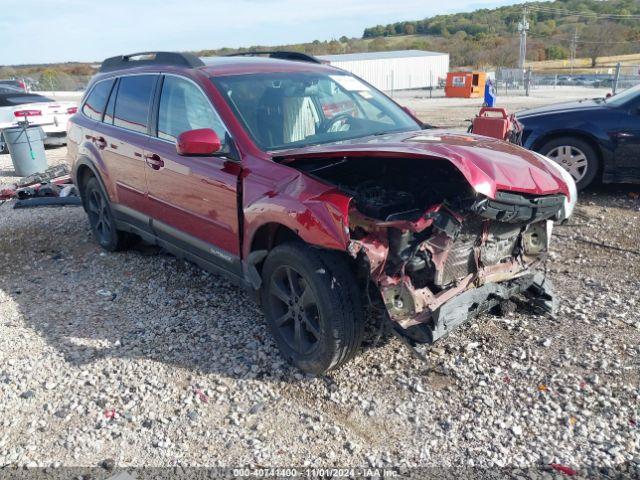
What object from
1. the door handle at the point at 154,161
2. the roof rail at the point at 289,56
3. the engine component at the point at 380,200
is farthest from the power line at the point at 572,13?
the engine component at the point at 380,200

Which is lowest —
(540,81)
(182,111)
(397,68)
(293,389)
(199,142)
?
→ (540,81)

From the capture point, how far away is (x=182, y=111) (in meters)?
4.41

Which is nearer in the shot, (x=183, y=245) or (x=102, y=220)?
(x=183, y=245)

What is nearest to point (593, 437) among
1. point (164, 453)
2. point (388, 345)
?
point (388, 345)

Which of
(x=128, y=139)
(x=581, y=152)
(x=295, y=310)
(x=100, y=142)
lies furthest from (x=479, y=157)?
(x=581, y=152)

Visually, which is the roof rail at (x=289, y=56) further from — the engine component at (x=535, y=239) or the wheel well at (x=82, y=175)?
the engine component at (x=535, y=239)

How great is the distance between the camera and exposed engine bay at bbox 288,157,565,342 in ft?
10.3

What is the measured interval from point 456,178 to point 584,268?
2.39 metres

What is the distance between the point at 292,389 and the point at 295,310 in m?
0.50

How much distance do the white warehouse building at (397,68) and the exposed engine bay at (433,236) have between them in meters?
40.6

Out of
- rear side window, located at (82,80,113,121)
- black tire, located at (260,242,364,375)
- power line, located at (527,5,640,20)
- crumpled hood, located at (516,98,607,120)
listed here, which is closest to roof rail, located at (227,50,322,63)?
rear side window, located at (82,80,113,121)

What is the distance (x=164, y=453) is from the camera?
298cm

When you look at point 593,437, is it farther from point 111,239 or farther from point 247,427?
point 111,239

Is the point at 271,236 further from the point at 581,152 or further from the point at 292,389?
the point at 581,152
